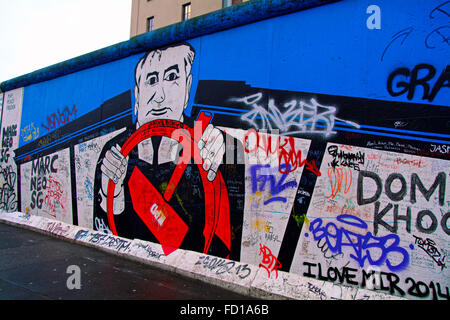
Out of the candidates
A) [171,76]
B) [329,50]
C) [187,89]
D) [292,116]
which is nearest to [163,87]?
[171,76]

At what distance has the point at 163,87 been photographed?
20.8 ft

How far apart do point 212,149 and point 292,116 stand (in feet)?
5.18

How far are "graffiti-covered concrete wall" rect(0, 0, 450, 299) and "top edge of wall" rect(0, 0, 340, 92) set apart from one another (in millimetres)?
38

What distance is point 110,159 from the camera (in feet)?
23.7

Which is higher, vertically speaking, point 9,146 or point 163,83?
point 163,83

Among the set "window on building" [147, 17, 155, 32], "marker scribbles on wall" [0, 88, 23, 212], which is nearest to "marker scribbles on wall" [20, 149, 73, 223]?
"marker scribbles on wall" [0, 88, 23, 212]

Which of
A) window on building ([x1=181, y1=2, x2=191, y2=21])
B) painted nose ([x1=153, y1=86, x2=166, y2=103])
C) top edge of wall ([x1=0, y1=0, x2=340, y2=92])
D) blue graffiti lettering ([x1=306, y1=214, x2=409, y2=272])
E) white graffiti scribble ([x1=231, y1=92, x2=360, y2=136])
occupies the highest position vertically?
window on building ([x1=181, y1=2, x2=191, y2=21])

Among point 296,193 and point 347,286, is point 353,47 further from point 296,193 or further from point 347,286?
point 347,286

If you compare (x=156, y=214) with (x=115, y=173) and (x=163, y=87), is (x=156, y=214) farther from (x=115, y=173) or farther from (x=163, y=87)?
(x=163, y=87)

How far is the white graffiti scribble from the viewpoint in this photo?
14.4ft

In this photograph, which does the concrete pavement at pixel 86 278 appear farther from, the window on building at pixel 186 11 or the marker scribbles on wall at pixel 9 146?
the window on building at pixel 186 11

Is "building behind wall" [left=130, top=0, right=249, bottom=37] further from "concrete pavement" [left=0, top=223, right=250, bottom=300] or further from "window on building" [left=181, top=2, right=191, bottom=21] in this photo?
"concrete pavement" [left=0, top=223, right=250, bottom=300]
